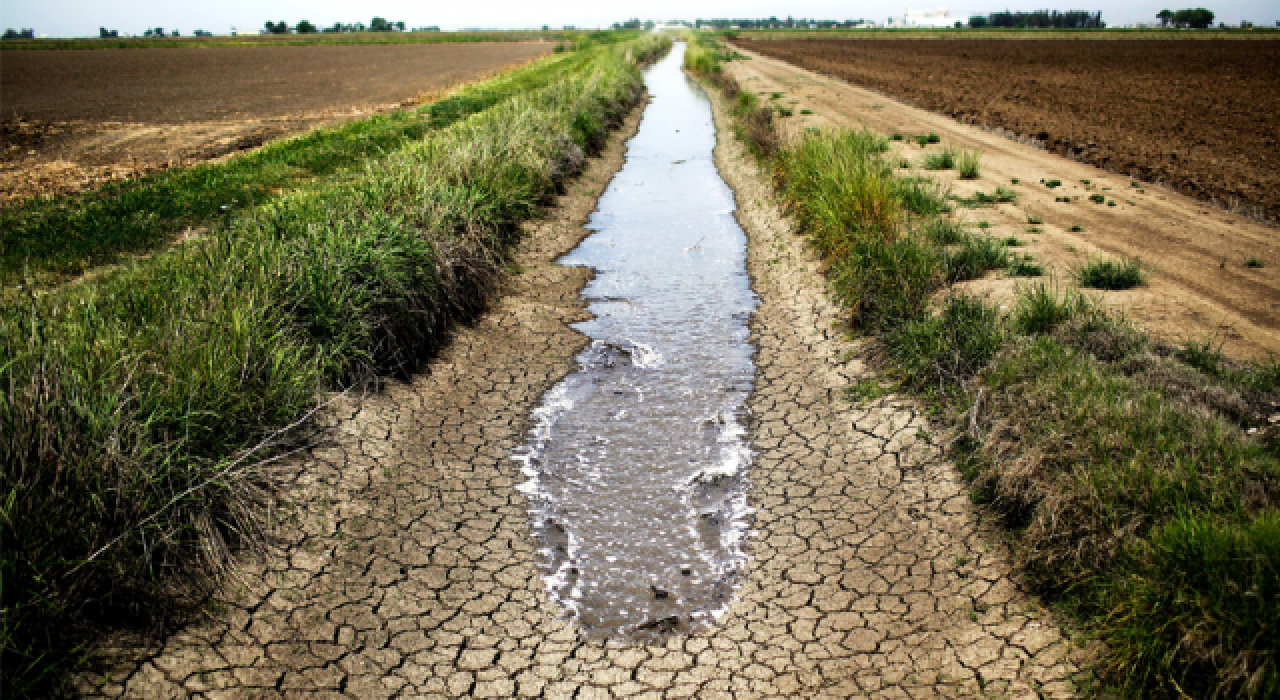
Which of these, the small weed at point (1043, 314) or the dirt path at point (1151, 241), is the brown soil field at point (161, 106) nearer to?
the small weed at point (1043, 314)

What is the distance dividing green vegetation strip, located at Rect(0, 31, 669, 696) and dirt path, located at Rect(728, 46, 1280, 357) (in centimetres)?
523

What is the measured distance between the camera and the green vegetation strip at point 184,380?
3.38 metres

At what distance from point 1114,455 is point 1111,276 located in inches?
159

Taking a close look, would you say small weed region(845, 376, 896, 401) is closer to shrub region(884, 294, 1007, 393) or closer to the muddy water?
shrub region(884, 294, 1007, 393)

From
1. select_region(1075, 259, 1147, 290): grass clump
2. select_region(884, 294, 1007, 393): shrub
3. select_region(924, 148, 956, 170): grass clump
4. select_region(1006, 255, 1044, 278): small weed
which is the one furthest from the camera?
select_region(924, 148, 956, 170): grass clump

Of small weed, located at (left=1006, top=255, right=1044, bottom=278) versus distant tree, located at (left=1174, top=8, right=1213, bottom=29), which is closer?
small weed, located at (left=1006, top=255, right=1044, bottom=278)

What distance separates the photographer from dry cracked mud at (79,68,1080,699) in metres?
3.62

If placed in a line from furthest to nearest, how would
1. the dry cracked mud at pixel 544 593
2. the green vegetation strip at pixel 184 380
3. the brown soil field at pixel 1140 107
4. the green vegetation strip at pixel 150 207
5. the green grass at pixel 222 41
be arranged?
the green grass at pixel 222 41, the brown soil field at pixel 1140 107, the green vegetation strip at pixel 150 207, the dry cracked mud at pixel 544 593, the green vegetation strip at pixel 184 380

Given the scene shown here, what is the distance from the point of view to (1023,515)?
14.7 feet

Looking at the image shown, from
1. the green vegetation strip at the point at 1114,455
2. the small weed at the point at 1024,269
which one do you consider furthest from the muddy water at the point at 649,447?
the small weed at the point at 1024,269

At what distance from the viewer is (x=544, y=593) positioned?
14.4 ft

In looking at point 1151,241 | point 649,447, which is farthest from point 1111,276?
point 649,447

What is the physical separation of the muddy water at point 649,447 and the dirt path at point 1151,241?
282 cm

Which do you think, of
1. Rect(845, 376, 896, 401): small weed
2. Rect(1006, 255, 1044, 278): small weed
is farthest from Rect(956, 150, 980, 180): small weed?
Rect(845, 376, 896, 401): small weed
